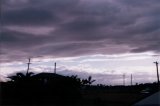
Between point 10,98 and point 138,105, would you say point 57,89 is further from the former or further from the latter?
point 138,105

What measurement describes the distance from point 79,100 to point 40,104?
195 inches

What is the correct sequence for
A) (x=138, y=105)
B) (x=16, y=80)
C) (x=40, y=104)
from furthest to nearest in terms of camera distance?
(x=16, y=80) → (x=40, y=104) → (x=138, y=105)

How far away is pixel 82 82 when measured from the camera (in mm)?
37594

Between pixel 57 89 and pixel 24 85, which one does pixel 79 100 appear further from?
pixel 24 85

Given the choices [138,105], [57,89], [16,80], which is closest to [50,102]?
[57,89]

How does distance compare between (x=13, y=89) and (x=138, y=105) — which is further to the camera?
(x=13, y=89)

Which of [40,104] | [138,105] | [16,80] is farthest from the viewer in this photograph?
[16,80]

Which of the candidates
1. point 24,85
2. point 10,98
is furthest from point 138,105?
point 10,98

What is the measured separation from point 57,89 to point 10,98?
5.71m

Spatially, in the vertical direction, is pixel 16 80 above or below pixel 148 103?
above

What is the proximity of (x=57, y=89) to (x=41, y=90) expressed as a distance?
66.5 inches

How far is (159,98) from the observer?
13.9m

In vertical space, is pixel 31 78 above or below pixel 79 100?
above

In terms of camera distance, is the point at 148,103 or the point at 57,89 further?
the point at 57,89
